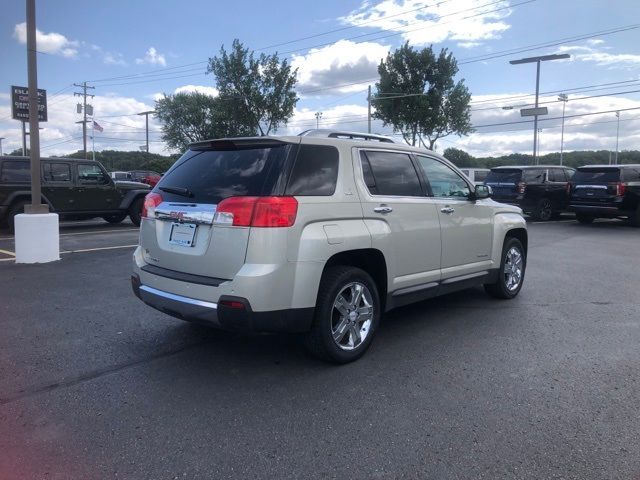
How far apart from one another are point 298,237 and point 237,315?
0.69m

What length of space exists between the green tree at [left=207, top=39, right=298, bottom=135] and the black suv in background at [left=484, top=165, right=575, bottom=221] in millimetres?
19715

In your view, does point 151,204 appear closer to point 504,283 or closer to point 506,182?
point 504,283

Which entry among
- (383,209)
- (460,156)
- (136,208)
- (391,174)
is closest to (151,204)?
(383,209)

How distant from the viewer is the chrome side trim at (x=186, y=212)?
12.1 feet

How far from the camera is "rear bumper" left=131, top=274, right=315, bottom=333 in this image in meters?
3.48

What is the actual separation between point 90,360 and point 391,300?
2582 millimetres

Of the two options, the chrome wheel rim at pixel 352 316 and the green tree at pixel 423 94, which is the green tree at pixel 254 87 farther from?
the chrome wheel rim at pixel 352 316

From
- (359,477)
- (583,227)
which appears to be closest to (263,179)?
(359,477)

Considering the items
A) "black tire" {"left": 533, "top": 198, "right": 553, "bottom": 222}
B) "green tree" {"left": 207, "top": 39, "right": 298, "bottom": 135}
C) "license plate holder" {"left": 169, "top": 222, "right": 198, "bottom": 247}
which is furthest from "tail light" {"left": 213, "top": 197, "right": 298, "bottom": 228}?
"green tree" {"left": 207, "top": 39, "right": 298, "bottom": 135}

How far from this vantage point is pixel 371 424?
10.4 feet

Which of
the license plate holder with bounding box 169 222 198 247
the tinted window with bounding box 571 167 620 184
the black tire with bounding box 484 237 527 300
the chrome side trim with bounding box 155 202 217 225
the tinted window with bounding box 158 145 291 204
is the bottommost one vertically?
the black tire with bounding box 484 237 527 300

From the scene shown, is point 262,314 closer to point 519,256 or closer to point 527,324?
point 527,324

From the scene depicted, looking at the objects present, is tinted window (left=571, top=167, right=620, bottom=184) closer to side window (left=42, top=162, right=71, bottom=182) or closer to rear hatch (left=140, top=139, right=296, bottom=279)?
rear hatch (left=140, top=139, right=296, bottom=279)

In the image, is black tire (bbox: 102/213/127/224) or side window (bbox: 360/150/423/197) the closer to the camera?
side window (bbox: 360/150/423/197)
